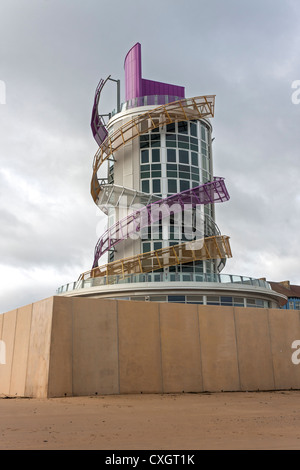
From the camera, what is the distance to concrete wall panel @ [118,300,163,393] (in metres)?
16.7

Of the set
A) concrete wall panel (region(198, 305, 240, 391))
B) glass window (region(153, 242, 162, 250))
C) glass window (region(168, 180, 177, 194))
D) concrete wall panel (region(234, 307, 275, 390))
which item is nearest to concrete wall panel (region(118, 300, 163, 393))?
concrete wall panel (region(198, 305, 240, 391))

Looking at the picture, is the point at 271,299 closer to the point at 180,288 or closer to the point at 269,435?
the point at 180,288

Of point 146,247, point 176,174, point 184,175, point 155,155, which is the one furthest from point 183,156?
point 146,247

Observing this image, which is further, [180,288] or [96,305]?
[180,288]

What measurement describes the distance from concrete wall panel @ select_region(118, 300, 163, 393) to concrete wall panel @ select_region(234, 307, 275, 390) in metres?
3.64

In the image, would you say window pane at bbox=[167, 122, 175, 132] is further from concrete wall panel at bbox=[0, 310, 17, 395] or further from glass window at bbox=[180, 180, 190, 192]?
concrete wall panel at bbox=[0, 310, 17, 395]

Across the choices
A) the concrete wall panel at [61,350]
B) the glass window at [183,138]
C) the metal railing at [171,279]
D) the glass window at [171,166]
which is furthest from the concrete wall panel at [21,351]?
the glass window at [183,138]

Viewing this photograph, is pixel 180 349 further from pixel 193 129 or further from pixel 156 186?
pixel 193 129

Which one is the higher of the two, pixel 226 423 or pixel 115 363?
pixel 115 363

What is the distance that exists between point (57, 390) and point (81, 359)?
4.08 ft

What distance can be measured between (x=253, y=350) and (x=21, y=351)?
8.66 m

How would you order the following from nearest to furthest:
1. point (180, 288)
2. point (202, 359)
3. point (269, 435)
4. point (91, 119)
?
point (269, 435) < point (202, 359) < point (180, 288) < point (91, 119)

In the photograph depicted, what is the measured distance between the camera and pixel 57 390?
15.2m

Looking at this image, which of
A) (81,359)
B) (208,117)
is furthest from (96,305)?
(208,117)
